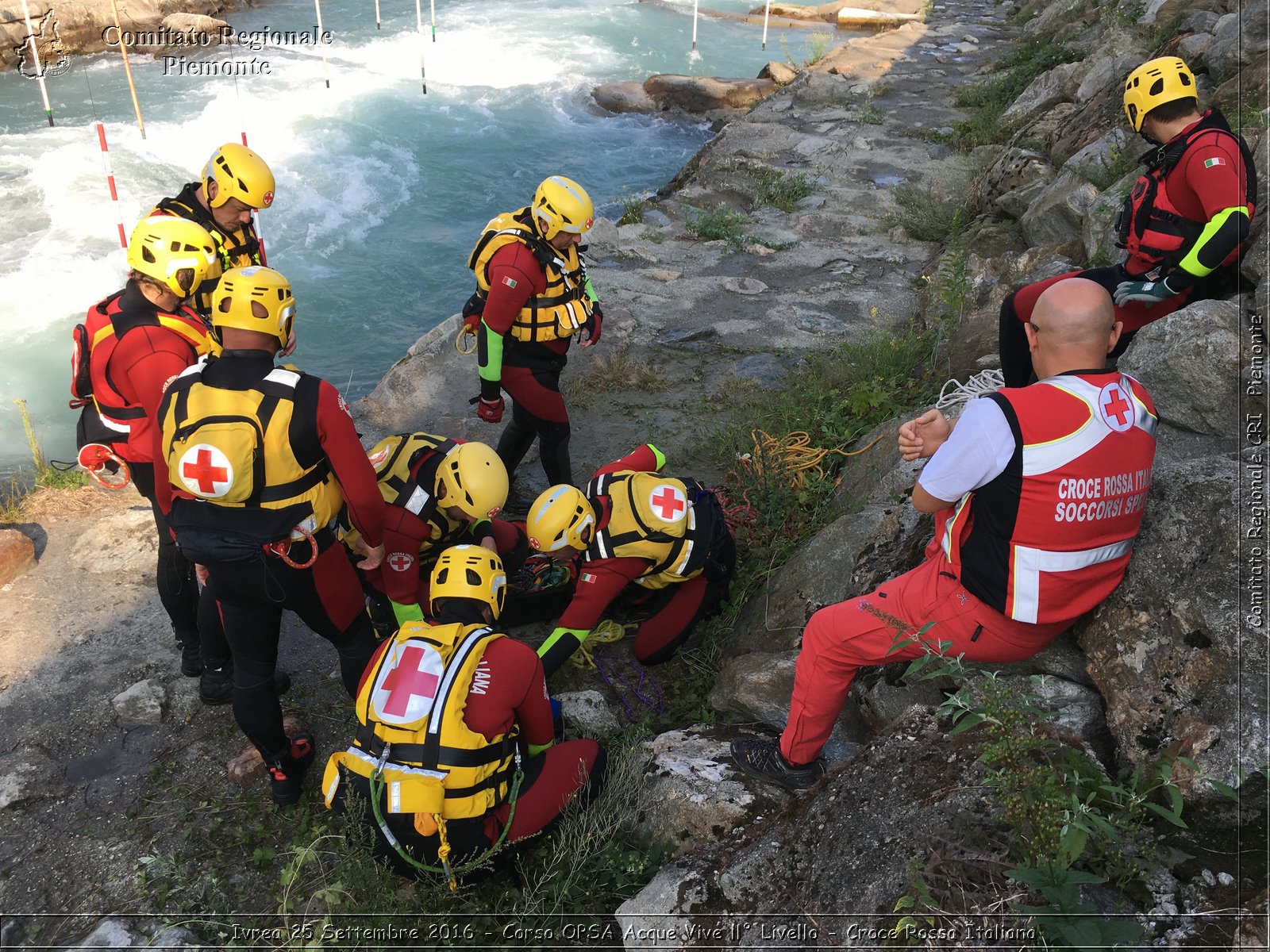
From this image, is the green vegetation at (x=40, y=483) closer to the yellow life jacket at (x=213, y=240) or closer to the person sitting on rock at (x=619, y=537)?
the yellow life jacket at (x=213, y=240)

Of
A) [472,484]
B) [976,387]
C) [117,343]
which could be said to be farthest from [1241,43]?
[117,343]

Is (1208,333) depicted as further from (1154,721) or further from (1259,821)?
(1259,821)

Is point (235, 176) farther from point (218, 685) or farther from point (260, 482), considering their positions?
point (218, 685)

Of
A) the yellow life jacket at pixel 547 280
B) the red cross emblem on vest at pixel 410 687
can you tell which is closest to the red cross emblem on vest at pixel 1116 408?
the red cross emblem on vest at pixel 410 687

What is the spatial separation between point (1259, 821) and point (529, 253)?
13.3ft

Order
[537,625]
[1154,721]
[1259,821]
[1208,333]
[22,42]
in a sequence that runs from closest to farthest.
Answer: [1259,821] → [1154,721] → [1208,333] → [537,625] → [22,42]

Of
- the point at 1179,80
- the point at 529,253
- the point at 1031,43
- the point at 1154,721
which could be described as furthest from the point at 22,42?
the point at 1154,721

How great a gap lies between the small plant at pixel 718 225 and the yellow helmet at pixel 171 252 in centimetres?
666

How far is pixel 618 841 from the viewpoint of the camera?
320 cm

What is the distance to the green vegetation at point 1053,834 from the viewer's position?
203cm

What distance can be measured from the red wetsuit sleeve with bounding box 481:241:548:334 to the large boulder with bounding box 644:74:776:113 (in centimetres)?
1442

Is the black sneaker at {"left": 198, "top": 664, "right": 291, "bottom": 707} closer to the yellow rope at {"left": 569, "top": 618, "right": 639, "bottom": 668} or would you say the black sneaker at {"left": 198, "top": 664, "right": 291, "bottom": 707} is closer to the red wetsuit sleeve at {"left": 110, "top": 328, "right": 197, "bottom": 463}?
the red wetsuit sleeve at {"left": 110, "top": 328, "right": 197, "bottom": 463}

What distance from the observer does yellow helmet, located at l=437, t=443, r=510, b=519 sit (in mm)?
4031

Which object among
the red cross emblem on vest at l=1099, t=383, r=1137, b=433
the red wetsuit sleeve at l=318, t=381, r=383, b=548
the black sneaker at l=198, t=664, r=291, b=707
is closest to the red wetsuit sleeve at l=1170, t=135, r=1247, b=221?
the red cross emblem on vest at l=1099, t=383, r=1137, b=433
